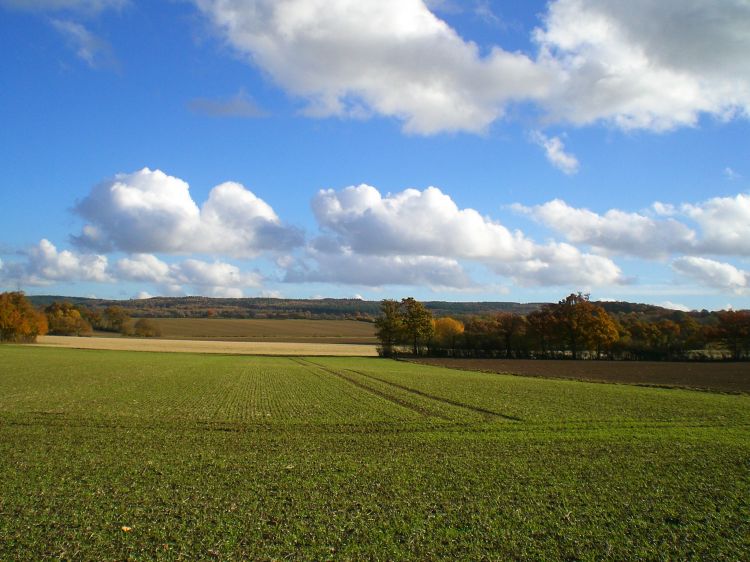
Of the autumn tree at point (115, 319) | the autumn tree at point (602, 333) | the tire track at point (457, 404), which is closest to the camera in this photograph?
the tire track at point (457, 404)

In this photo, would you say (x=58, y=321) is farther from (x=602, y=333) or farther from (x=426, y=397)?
(x=426, y=397)

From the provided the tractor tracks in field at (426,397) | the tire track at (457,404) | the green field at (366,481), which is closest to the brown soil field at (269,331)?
the tractor tracks in field at (426,397)

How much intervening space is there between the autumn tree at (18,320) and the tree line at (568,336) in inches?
2475

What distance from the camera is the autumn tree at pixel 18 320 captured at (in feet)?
327

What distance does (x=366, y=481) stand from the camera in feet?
45.5

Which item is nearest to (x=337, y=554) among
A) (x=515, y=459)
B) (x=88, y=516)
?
(x=88, y=516)

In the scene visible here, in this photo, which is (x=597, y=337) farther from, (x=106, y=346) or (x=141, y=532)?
(x=141, y=532)

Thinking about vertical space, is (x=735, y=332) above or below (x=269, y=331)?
above

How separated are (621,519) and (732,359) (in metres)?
91.2

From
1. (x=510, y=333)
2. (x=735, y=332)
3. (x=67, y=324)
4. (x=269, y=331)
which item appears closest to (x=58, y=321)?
(x=67, y=324)

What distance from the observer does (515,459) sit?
653 inches

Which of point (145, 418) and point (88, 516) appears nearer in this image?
point (88, 516)

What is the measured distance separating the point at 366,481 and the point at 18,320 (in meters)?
107

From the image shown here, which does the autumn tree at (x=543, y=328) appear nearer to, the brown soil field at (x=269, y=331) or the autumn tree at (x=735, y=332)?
the autumn tree at (x=735, y=332)
